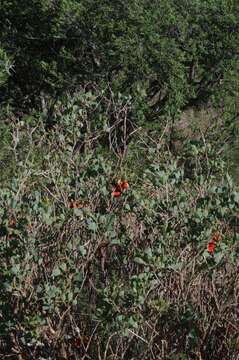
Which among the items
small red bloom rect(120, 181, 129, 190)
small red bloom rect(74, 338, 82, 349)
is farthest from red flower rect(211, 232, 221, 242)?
small red bloom rect(74, 338, 82, 349)

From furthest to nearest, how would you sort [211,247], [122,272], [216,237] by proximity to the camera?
[122,272], [216,237], [211,247]

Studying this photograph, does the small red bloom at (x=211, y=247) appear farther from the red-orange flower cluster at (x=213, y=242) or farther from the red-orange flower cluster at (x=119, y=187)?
the red-orange flower cluster at (x=119, y=187)

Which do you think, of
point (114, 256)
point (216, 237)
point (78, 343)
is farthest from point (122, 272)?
point (216, 237)

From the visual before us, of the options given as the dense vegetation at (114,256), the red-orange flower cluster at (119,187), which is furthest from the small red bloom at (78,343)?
the red-orange flower cluster at (119,187)

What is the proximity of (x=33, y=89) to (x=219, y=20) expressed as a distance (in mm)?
2248

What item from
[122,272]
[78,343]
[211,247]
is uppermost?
[211,247]

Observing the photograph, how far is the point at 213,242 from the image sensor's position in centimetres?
327

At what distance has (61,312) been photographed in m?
3.32

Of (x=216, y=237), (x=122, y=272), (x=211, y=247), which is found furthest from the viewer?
(x=122, y=272)

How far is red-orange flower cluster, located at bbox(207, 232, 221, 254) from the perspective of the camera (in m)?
3.19

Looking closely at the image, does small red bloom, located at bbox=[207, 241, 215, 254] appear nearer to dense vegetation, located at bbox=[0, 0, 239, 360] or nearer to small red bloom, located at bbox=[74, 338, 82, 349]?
dense vegetation, located at bbox=[0, 0, 239, 360]

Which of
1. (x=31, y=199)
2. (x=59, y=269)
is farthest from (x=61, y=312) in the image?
(x=31, y=199)

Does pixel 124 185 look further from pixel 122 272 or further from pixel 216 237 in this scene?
pixel 216 237

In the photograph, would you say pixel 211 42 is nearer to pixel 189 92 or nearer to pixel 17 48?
pixel 189 92
